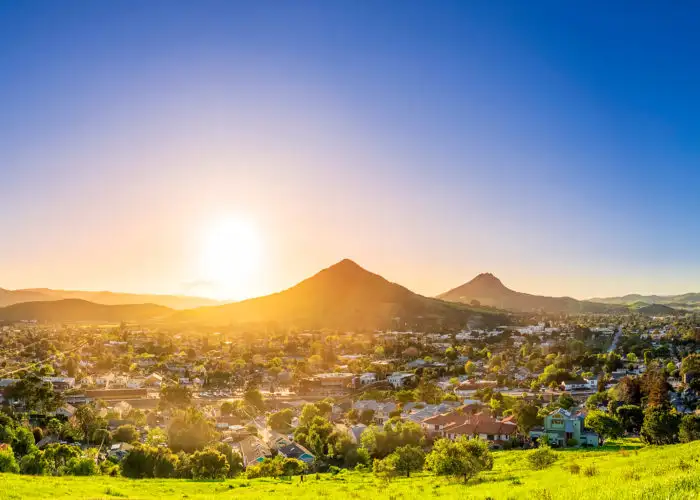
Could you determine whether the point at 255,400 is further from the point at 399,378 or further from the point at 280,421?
the point at 399,378

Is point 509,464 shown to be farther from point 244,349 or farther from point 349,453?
point 244,349

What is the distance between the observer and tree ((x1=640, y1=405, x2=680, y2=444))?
42.6m

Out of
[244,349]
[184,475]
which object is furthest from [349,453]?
[244,349]

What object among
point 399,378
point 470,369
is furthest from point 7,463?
point 470,369

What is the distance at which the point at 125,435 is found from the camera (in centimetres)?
5031

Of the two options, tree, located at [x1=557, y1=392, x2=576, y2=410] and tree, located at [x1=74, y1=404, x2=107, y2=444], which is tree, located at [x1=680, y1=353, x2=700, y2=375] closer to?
tree, located at [x1=557, y1=392, x2=576, y2=410]

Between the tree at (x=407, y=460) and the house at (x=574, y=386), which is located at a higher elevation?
the tree at (x=407, y=460)

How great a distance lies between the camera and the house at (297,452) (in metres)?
42.6

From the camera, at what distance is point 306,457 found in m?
42.7

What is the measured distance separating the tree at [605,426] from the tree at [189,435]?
34.9 m

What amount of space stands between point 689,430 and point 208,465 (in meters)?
37.8

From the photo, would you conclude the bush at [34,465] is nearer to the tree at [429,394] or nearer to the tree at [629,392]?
the tree at [429,394]

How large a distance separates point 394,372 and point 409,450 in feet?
238

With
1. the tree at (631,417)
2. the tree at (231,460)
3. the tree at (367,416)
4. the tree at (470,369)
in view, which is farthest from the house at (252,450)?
the tree at (470,369)
